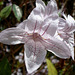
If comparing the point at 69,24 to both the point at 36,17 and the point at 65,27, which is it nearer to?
the point at 65,27

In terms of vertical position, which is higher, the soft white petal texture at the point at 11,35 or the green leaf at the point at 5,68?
the soft white petal texture at the point at 11,35

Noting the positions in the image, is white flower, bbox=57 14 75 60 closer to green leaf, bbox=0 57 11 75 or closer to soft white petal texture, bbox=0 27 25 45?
soft white petal texture, bbox=0 27 25 45

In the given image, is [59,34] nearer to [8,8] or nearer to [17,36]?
[17,36]

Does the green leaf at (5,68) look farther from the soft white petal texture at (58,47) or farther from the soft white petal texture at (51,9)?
the soft white petal texture at (51,9)

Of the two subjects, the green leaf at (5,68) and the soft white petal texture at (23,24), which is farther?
the green leaf at (5,68)

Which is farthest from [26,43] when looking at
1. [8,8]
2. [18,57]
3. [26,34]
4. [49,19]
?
[18,57]

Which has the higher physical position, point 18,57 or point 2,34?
point 2,34

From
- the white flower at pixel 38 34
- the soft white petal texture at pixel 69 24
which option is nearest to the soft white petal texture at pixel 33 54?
the white flower at pixel 38 34
